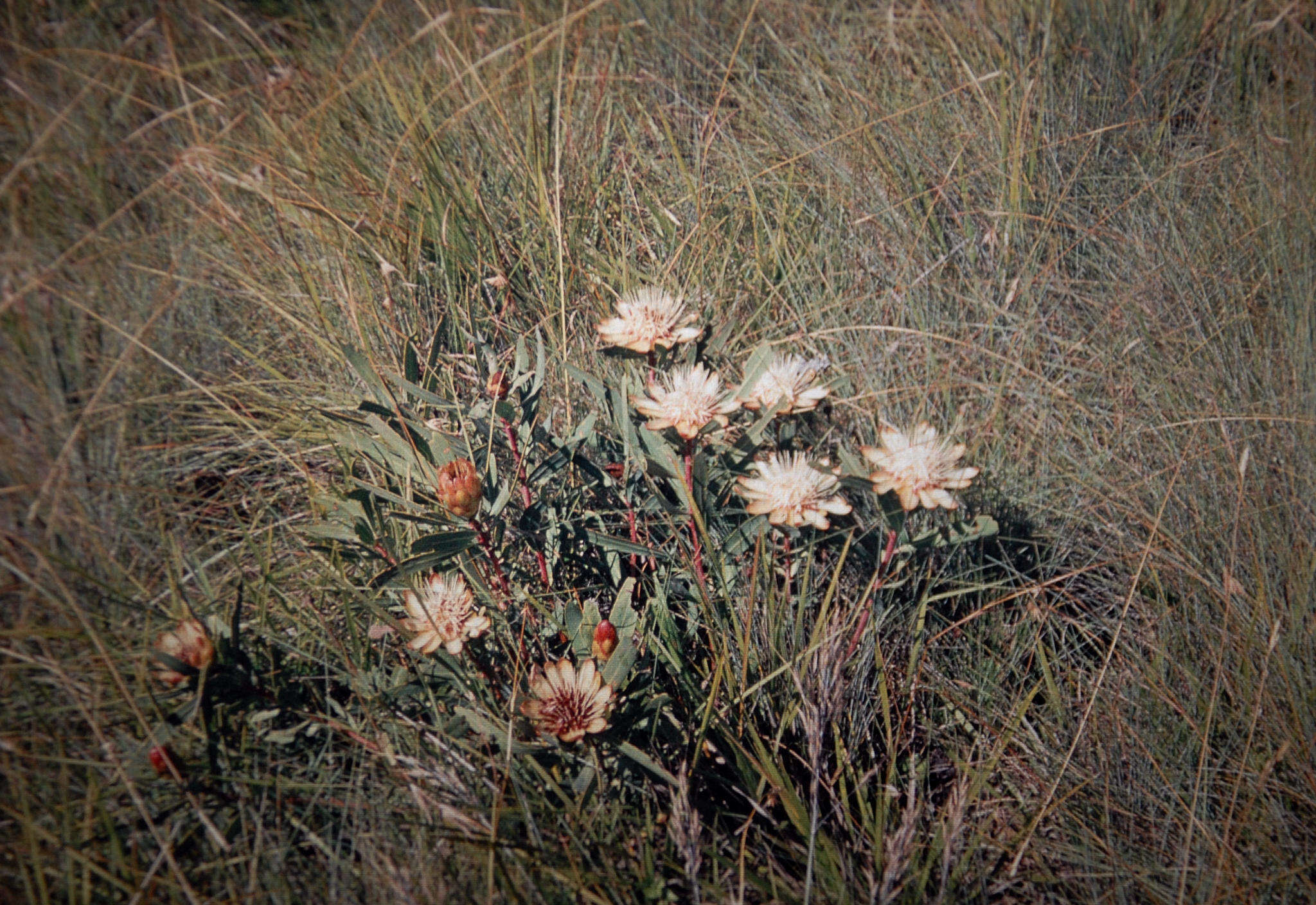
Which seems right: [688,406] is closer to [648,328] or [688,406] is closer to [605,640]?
[648,328]

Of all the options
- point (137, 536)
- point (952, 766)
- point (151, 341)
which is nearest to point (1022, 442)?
point (952, 766)

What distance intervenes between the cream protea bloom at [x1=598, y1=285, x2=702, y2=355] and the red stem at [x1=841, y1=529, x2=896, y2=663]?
0.40 metres

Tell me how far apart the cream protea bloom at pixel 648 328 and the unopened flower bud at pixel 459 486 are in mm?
309

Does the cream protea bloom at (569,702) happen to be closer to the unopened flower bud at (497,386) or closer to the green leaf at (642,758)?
the green leaf at (642,758)

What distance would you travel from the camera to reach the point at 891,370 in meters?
1.39

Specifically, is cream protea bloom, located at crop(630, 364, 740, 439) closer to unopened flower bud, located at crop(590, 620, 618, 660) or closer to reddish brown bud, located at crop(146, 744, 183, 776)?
unopened flower bud, located at crop(590, 620, 618, 660)

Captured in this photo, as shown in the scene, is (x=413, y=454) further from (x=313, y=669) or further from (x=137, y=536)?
(x=137, y=536)

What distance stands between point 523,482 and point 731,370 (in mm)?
515

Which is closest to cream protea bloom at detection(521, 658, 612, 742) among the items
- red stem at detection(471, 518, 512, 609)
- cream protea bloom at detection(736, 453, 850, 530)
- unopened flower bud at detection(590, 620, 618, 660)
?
unopened flower bud at detection(590, 620, 618, 660)

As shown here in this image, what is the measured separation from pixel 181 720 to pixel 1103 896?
3.43 feet

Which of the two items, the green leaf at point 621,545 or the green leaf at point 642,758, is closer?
the green leaf at point 642,758

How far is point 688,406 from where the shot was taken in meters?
0.97

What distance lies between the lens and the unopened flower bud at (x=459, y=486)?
89 centimetres

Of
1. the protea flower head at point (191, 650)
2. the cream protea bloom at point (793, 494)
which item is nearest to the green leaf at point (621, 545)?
the cream protea bloom at point (793, 494)
